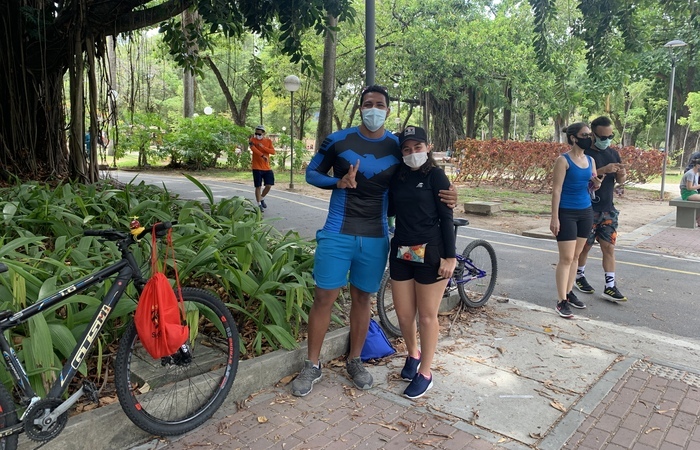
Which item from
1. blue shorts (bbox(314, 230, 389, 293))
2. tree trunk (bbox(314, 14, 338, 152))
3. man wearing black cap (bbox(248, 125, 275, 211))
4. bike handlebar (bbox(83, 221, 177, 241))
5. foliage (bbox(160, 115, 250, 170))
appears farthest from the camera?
foliage (bbox(160, 115, 250, 170))

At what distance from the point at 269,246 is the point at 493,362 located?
85.2 inches

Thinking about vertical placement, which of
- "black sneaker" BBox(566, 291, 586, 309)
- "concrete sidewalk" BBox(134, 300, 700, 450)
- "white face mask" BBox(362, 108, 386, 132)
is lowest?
"concrete sidewalk" BBox(134, 300, 700, 450)

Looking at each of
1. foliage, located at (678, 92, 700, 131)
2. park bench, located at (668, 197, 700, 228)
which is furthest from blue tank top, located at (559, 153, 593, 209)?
foliage, located at (678, 92, 700, 131)

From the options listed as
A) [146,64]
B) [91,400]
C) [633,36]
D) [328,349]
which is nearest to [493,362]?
[328,349]

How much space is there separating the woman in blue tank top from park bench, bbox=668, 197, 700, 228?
7.13m

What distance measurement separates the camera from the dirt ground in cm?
1095

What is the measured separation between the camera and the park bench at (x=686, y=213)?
10.8 m

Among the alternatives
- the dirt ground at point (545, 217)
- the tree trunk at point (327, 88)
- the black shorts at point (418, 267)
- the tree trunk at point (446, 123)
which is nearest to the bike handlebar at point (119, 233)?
the black shorts at point (418, 267)

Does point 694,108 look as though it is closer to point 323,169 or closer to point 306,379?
Answer: point 323,169

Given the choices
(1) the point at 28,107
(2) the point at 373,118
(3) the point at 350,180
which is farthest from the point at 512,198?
(3) the point at 350,180

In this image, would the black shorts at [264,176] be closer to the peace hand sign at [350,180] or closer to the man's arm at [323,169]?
the man's arm at [323,169]

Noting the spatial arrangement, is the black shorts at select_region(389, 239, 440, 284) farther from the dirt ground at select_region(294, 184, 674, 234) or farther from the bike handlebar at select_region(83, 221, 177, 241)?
the dirt ground at select_region(294, 184, 674, 234)

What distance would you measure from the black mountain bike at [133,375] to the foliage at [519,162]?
15527 millimetres

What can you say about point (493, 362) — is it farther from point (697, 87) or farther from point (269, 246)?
point (697, 87)
